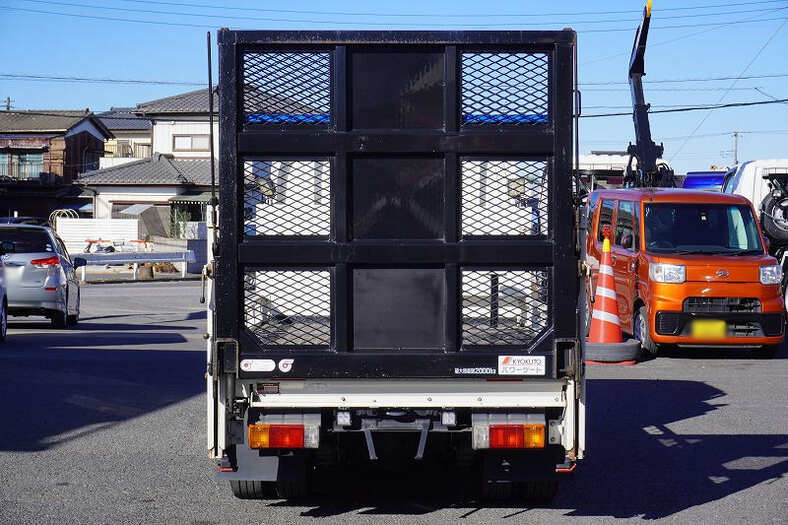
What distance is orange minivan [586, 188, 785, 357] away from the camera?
1400 cm

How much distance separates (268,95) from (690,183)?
20.8m

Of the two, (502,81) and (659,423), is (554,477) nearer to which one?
(502,81)

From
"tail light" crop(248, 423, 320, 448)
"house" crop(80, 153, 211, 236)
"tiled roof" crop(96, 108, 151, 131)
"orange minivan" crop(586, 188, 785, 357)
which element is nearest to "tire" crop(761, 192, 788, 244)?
"orange minivan" crop(586, 188, 785, 357)

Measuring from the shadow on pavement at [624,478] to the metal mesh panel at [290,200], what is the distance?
5.82 ft

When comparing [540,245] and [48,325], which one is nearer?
[540,245]

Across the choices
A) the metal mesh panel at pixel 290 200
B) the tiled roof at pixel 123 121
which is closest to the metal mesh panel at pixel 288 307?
the metal mesh panel at pixel 290 200

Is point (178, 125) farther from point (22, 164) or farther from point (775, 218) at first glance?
point (775, 218)

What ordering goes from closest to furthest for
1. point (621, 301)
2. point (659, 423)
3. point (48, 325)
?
point (659, 423) → point (621, 301) → point (48, 325)

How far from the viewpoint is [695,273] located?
14.0 metres

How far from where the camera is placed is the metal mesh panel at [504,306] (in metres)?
5.91

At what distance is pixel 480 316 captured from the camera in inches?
234

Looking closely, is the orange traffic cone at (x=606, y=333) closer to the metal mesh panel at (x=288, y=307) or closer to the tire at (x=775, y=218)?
the tire at (x=775, y=218)

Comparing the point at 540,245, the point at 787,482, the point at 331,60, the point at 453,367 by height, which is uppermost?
the point at 331,60

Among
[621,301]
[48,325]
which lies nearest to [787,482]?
[621,301]
